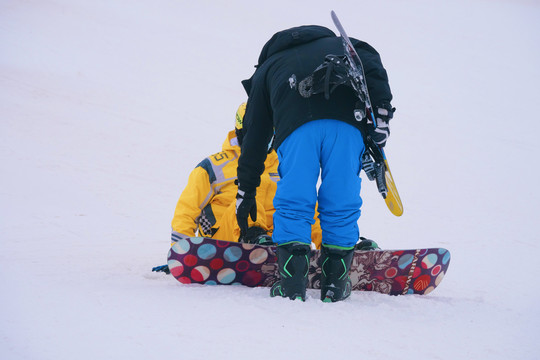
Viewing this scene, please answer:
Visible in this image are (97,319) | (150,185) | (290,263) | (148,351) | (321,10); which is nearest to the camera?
(148,351)

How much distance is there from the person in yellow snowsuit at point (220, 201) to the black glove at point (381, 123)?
89cm

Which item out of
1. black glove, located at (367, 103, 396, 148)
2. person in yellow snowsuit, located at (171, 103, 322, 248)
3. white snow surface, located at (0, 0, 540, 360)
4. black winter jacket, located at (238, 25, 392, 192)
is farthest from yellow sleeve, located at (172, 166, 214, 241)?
black glove, located at (367, 103, 396, 148)

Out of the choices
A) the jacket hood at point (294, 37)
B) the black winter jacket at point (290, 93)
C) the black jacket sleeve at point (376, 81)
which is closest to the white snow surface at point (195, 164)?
the black winter jacket at point (290, 93)

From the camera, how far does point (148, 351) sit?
6.28ft

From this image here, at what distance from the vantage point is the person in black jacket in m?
2.54

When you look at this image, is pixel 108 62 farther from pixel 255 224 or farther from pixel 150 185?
pixel 255 224

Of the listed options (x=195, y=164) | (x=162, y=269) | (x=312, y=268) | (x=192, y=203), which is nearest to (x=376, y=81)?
(x=312, y=268)

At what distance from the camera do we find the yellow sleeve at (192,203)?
11.2 ft

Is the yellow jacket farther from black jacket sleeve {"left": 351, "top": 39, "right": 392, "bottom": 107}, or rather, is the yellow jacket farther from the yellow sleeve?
black jacket sleeve {"left": 351, "top": 39, "right": 392, "bottom": 107}

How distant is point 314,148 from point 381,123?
35cm

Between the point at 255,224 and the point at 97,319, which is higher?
the point at 255,224

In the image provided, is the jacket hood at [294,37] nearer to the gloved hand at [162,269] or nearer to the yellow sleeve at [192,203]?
the yellow sleeve at [192,203]

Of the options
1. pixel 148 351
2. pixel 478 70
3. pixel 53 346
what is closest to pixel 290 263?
pixel 148 351

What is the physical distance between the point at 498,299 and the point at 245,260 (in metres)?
1.39
